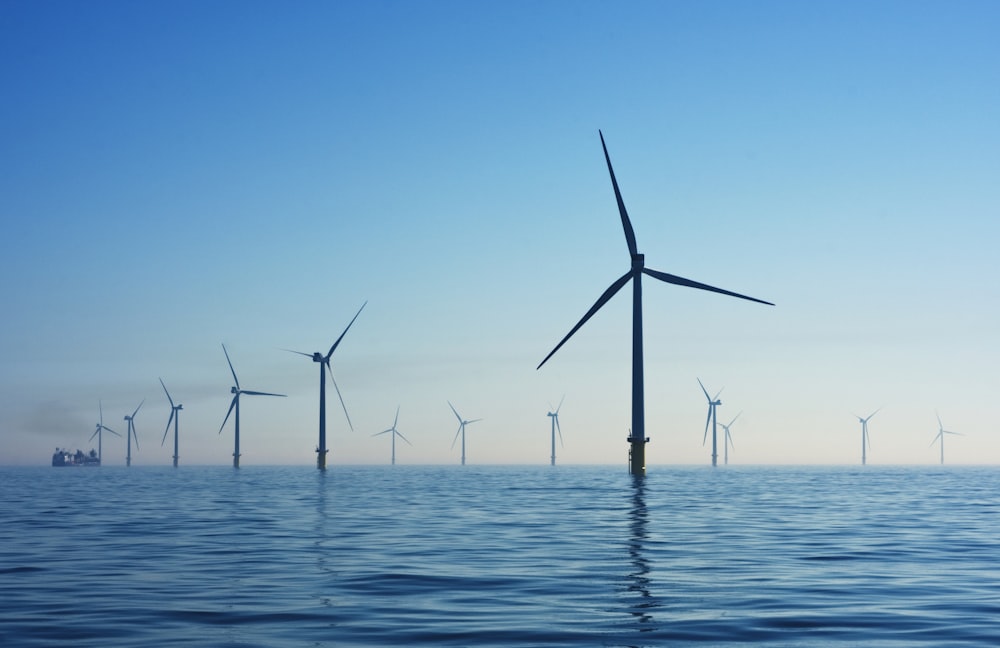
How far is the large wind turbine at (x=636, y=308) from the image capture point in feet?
294

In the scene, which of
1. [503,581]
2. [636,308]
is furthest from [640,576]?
[636,308]

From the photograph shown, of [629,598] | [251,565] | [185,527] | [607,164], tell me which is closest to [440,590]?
[629,598]

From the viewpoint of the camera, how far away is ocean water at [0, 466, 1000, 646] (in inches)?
701

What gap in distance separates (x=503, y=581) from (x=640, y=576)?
10.4ft

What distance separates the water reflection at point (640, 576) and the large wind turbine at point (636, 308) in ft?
136

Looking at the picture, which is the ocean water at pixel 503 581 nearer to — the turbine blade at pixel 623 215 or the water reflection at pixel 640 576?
the water reflection at pixel 640 576

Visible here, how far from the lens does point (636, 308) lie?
299 ft

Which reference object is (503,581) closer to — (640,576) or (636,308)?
(640,576)

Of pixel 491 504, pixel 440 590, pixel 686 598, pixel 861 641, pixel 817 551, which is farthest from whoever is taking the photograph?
pixel 491 504

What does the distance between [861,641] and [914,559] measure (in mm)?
14118

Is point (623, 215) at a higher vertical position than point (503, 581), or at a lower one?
higher

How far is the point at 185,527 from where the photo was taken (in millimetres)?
43156

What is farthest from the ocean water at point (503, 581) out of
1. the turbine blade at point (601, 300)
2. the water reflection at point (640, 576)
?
the turbine blade at point (601, 300)

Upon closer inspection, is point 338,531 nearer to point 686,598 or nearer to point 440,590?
point 440,590
